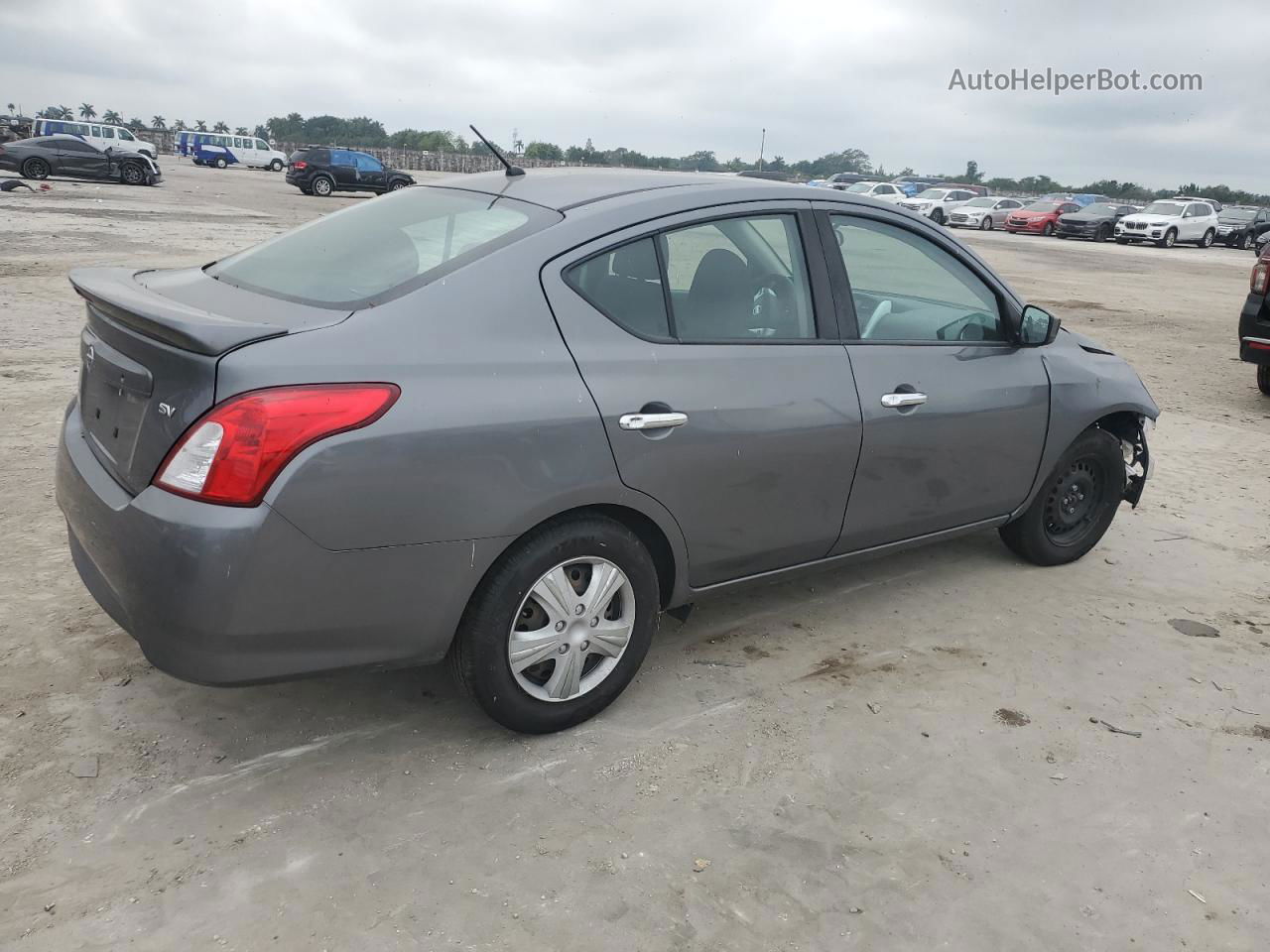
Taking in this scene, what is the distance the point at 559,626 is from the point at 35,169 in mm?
32773

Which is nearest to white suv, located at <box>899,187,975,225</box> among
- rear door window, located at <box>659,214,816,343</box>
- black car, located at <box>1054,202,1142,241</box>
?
black car, located at <box>1054,202,1142,241</box>

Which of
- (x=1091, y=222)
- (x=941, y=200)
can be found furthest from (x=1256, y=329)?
(x=941, y=200)

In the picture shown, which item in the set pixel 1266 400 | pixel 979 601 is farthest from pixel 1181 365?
pixel 979 601

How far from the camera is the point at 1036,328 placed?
412cm

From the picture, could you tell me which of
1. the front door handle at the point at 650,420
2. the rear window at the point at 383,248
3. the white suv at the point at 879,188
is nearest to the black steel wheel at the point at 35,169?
the white suv at the point at 879,188

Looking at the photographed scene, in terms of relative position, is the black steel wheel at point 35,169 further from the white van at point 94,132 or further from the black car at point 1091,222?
the black car at point 1091,222

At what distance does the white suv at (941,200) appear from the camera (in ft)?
130

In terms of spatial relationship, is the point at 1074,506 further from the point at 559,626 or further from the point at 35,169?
the point at 35,169

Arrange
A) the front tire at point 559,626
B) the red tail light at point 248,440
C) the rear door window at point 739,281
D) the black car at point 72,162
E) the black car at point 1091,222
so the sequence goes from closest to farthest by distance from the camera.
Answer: the red tail light at point 248,440, the front tire at point 559,626, the rear door window at point 739,281, the black car at point 72,162, the black car at point 1091,222

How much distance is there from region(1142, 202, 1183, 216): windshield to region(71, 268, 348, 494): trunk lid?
37.5 m

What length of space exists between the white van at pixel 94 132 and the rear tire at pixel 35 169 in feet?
38.1

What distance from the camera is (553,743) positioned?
3105 millimetres

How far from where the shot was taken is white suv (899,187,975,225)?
39.7 m

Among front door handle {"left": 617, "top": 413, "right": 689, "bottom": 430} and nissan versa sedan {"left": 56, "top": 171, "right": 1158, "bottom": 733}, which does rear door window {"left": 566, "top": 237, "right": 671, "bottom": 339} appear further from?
front door handle {"left": 617, "top": 413, "right": 689, "bottom": 430}
